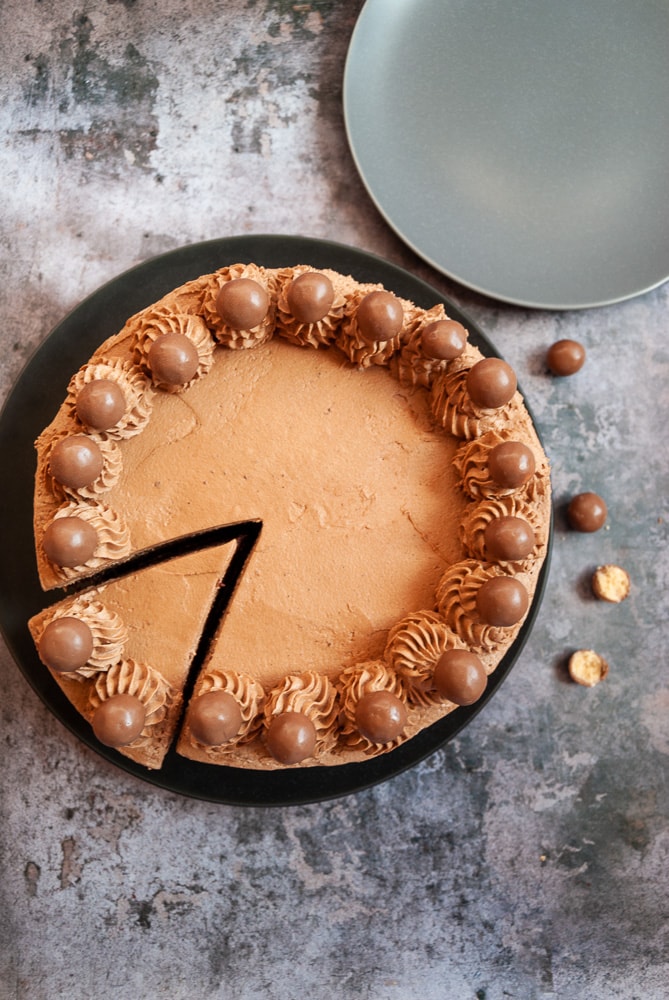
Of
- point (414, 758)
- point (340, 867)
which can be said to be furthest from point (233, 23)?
point (340, 867)

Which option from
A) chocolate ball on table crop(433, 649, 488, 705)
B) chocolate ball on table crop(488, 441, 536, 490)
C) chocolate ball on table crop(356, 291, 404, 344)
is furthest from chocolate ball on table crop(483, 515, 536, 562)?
chocolate ball on table crop(356, 291, 404, 344)

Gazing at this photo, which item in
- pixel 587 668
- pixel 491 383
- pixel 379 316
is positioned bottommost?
pixel 587 668

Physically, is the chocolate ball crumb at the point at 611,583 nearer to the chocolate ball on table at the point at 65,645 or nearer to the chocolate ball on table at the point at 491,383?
the chocolate ball on table at the point at 491,383

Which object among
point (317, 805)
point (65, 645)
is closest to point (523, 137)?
point (65, 645)

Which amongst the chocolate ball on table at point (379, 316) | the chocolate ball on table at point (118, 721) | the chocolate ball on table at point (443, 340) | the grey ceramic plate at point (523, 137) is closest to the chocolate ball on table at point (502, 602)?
the chocolate ball on table at point (443, 340)

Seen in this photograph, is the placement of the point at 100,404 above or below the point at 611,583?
above

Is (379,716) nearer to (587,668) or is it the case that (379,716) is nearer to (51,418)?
(587,668)
